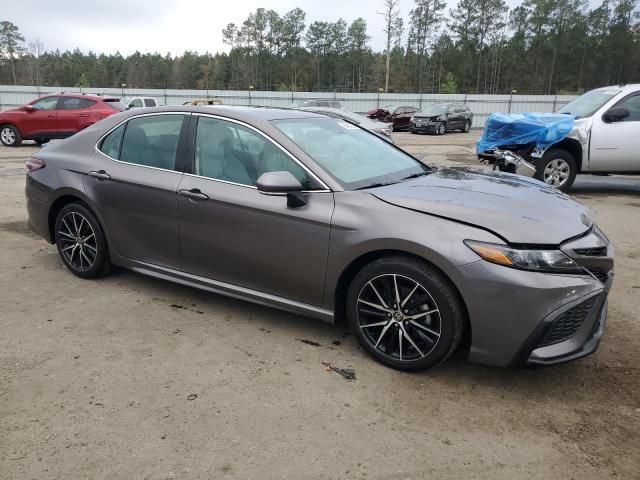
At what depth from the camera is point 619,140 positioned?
A: 8438 mm

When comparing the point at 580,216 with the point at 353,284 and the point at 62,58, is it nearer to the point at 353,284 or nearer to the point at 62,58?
the point at 353,284

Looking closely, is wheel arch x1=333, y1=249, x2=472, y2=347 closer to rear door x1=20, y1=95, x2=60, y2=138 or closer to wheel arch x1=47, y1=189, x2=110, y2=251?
wheel arch x1=47, y1=189, x2=110, y2=251

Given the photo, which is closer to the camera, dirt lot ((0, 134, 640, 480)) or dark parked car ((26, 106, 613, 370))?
dirt lot ((0, 134, 640, 480))

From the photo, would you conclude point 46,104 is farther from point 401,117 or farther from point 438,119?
point 401,117

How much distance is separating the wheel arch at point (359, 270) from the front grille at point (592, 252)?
72cm

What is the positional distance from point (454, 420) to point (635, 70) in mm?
77096

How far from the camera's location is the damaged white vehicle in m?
8.45

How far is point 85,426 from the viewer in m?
2.60

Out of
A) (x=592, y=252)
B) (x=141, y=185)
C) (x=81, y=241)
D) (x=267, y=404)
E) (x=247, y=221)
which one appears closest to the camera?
(x=267, y=404)

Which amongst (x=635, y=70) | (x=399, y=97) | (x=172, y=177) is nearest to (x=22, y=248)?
(x=172, y=177)

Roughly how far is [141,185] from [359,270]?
192cm

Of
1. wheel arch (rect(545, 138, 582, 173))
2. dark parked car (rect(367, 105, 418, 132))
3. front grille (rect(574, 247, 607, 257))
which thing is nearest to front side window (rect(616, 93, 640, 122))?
wheel arch (rect(545, 138, 582, 173))

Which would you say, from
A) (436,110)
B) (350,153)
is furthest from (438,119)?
(350,153)

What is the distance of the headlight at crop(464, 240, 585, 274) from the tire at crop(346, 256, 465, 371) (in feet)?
0.92
